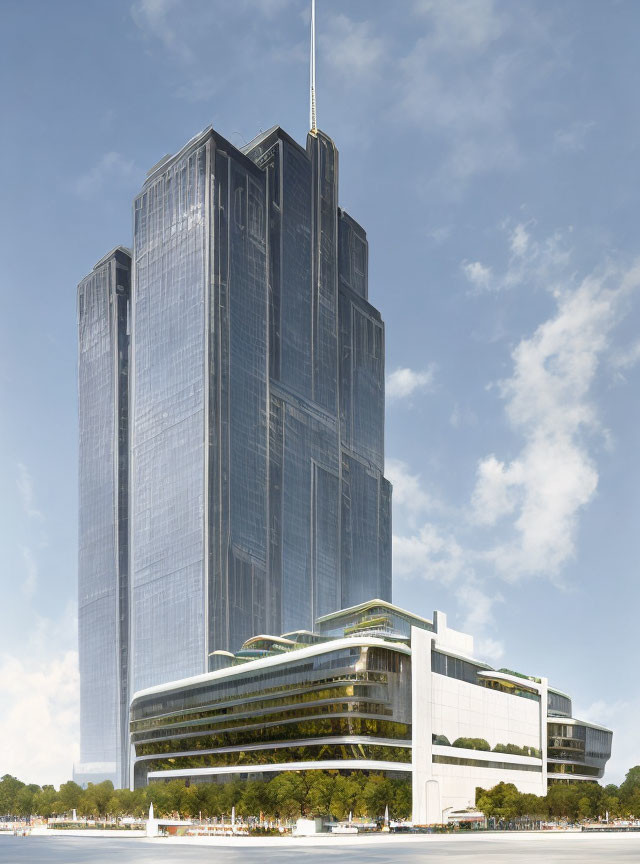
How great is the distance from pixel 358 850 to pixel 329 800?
49755 millimetres

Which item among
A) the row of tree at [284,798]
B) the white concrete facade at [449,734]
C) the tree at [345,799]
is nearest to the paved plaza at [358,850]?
the tree at [345,799]

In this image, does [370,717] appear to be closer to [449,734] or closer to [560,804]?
[449,734]

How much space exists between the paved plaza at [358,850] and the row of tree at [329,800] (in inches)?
854

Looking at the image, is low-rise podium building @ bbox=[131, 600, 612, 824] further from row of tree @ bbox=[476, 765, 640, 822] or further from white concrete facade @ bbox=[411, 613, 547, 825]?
row of tree @ bbox=[476, 765, 640, 822]

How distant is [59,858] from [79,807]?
10168cm

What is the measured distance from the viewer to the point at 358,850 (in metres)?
100

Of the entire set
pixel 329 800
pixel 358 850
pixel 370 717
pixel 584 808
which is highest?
pixel 370 717

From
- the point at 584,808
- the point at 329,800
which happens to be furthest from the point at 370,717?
the point at 584,808

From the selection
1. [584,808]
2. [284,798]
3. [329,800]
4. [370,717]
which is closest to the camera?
[284,798]

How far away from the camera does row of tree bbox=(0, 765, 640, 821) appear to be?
148 metres

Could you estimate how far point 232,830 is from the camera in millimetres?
137750

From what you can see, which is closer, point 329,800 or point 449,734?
point 329,800

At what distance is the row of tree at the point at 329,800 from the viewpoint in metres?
148

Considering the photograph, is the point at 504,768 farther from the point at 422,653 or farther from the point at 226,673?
the point at 226,673
